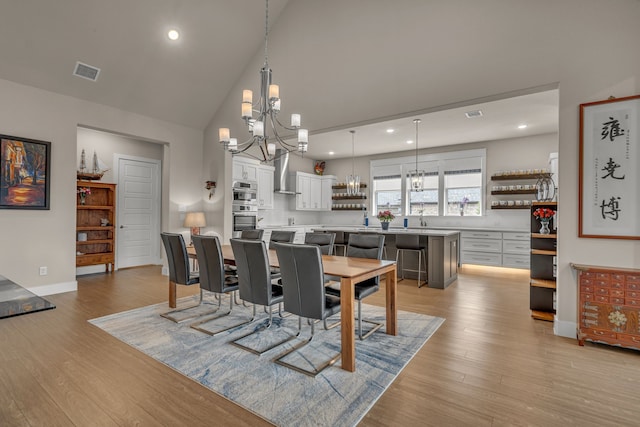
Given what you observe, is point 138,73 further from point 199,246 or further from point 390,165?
point 390,165

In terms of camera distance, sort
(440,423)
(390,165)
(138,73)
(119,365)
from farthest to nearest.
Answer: (390,165), (138,73), (119,365), (440,423)

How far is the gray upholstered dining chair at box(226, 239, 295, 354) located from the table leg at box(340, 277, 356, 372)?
677 mm

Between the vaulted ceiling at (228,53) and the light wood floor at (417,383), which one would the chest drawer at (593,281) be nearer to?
the light wood floor at (417,383)

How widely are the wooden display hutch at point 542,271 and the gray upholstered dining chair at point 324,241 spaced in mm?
2310

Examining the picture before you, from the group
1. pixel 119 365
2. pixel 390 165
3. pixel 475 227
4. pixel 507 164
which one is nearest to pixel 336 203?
pixel 390 165

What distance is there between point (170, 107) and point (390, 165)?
5347 mm

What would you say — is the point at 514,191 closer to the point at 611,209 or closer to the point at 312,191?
the point at 611,209

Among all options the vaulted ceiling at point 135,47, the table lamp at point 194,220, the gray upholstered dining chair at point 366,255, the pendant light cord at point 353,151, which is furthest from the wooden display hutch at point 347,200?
the gray upholstered dining chair at point 366,255

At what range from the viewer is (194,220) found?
5891 millimetres

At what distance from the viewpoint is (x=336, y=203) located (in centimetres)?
942

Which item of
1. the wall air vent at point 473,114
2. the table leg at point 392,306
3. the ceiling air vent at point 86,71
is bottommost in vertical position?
the table leg at point 392,306

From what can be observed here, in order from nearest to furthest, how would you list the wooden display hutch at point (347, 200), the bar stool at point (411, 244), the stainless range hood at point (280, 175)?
1. the bar stool at point (411, 244)
2. the stainless range hood at point (280, 175)
3. the wooden display hutch at point (347, 200)

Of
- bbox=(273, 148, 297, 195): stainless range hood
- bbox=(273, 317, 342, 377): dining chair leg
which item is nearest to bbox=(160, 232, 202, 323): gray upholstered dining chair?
bbox=(273, 317, 342, 377): dining chair leg

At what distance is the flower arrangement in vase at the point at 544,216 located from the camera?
11.4 feet
